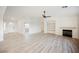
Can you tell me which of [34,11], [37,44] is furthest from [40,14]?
[37,44]

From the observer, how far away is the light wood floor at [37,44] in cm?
183

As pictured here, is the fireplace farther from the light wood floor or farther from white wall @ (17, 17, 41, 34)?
white wall @ (17, 17, 41, 34)

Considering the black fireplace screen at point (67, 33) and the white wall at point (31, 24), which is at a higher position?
the white wall at point (31, 24)

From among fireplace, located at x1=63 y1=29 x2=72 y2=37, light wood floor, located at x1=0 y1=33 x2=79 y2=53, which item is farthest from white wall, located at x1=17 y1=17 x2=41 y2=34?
fireplace, located at x1=63 y1=29 x2=72 y2=37

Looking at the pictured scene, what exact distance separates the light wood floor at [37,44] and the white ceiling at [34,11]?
379mm

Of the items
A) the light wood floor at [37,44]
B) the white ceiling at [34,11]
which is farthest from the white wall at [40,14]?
the light wood floor at [37,44]

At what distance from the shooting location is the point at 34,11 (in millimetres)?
1896

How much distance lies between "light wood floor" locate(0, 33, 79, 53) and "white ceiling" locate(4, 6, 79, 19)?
1.24ft

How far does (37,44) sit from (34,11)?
59 centimetres

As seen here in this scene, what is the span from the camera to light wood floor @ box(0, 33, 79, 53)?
1.83 metres

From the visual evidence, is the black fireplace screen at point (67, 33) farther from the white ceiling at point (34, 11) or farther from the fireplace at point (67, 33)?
the white ceiling at point (34, 11)

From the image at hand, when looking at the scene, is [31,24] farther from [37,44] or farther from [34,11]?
[37,44]
